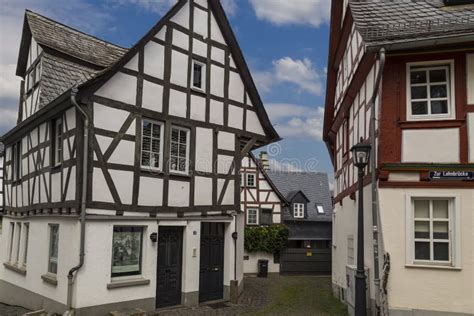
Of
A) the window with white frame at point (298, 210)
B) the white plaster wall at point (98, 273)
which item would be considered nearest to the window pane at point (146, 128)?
the white plaster wall at point (98, 273)

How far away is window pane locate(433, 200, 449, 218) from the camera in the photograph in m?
9.23

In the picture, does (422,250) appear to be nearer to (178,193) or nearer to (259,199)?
(178,193)

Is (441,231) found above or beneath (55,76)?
beneath

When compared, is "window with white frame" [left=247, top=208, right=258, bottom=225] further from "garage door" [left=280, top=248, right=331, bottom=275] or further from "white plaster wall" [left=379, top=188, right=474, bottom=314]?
"white plaster wall" [left=379, top=188, right=474, bottom=314]

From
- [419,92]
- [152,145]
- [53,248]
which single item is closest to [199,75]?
[152,145]

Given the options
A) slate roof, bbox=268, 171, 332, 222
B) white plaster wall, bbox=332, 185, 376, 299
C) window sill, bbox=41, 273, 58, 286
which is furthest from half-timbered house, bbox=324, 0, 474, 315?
slate roof, bbox=268, 171, 332, 222

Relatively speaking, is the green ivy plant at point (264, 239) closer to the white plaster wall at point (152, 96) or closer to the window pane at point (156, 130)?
the window pane at point (156, 130)

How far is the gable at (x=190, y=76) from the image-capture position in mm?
11914

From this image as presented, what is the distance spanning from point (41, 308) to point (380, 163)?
9.52 metres

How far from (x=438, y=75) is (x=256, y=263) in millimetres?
17213

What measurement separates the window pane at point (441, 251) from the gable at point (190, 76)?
7.39 meters

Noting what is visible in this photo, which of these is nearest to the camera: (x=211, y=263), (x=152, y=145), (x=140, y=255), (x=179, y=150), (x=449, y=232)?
(x=449, y=232)

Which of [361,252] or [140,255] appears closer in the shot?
[361,252]

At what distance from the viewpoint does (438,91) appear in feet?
30.9
